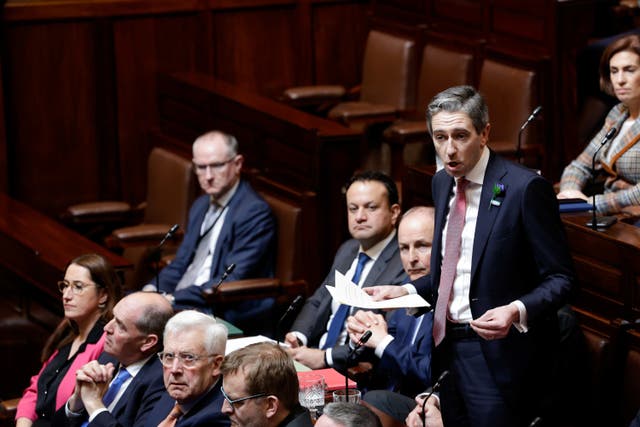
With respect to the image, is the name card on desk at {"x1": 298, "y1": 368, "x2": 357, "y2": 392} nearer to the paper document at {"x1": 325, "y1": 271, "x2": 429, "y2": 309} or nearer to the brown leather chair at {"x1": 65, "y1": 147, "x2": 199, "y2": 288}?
the paper document at {"x1": 325, "y1": 271, "x2": 429, "y2": 309}

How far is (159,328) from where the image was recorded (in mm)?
3311

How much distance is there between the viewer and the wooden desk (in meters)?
4.39

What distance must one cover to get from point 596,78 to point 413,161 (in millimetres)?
831

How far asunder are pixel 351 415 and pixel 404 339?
917mm

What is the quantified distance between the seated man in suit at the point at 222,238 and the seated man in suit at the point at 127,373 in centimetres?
87

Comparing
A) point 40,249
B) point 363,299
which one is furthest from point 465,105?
point 40,249

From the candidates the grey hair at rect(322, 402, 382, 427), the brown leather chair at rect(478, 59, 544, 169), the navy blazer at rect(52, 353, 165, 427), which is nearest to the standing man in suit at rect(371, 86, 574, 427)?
the grey hair at rect(322, 402, 382, 427)

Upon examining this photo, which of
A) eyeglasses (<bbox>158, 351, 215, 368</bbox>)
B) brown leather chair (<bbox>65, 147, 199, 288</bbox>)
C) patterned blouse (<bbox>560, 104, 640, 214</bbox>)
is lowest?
brown leather chair (<bbox>65, 147, 199, 288</bbox>)

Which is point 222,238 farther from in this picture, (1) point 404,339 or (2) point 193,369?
(2) point 193,369

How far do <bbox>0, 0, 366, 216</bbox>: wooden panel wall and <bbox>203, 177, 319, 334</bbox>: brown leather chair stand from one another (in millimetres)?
1581

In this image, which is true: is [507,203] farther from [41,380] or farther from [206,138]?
[206,138]

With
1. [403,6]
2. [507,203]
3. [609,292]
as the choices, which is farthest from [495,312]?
[403,6]

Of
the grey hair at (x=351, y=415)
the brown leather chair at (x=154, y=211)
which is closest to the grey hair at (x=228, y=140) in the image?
the brown leather chair at (x=154, y=211)

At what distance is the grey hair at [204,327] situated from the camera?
9.76ft
